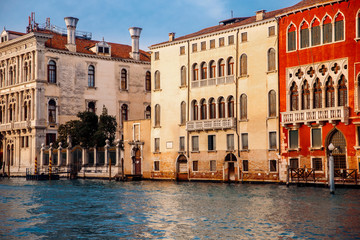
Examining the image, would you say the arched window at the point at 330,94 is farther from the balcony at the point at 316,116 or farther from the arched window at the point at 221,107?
the arched window at the point at 221,107

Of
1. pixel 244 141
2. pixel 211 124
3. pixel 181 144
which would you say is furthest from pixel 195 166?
pixel 244 141

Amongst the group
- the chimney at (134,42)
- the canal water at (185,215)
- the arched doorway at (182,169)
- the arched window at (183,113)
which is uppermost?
the chimney at (134,42)

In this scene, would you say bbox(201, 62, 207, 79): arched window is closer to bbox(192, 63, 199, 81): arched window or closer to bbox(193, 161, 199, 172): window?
bbox(192, 63, 199, 81): arched window

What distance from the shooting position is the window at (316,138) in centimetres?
3706

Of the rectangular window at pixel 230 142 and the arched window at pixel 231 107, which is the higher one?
the arched window at pixel 231 107

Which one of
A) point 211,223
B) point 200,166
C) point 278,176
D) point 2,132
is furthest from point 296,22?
point 2,132

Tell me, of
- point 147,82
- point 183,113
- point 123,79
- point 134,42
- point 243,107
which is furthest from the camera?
point 147,82

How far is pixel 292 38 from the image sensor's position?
38.9 m

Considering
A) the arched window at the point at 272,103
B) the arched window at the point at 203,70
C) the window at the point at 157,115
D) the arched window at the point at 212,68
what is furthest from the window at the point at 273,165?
the window at the point at 157,115

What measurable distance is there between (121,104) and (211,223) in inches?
1797

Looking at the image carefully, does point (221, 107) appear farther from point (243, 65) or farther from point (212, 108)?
point (243, 65)

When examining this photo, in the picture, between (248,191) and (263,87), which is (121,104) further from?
(248,191)

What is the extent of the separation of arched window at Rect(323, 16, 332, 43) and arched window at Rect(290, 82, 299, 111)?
368 cm

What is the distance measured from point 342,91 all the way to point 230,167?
10.7m
